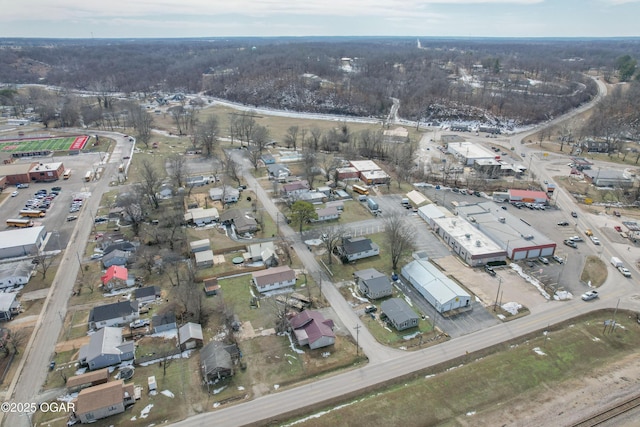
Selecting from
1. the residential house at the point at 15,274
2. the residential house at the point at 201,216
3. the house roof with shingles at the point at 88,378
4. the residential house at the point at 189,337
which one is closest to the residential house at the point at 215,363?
the residential house at the point at 189,337

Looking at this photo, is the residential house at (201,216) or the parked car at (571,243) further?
the residential house at (201,216)

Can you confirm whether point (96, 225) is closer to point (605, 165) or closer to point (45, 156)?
point (45, 156)

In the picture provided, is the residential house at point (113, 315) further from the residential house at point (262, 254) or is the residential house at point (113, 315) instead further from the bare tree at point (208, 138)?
the bare tree at point (208, 138)

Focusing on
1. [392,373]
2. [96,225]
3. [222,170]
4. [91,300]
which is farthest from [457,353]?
[222,170]

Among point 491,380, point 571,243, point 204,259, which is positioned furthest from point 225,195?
point 571,243

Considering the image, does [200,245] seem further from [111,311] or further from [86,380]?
[86,380]

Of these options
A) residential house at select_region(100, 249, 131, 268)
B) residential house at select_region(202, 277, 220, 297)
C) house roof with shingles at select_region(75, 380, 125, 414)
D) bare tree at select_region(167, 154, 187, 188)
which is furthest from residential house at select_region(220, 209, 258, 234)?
house roof with shingles at select_region(75, 380, 125, 414)
